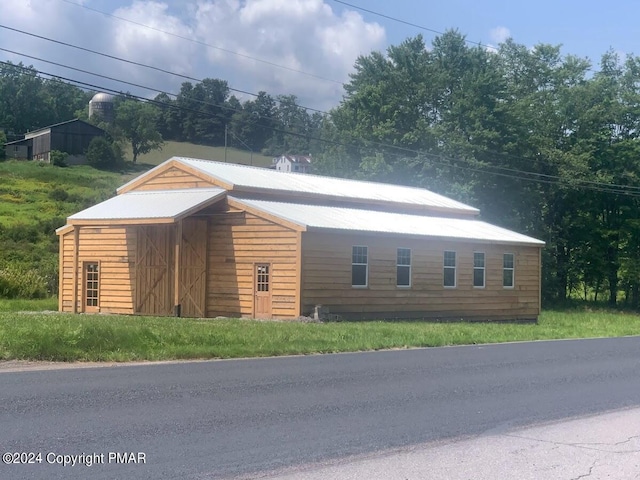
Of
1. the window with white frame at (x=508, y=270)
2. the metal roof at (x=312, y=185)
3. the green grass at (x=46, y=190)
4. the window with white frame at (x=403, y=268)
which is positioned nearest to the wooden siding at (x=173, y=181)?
the metal roof at (x=312, y=185)

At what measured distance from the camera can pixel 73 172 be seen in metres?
83.8

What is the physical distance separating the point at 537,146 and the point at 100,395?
4737 cm

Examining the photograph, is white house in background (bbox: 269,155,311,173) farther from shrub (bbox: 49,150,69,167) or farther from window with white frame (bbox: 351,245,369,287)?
window with white frame (bbox: 351,245,369,287)

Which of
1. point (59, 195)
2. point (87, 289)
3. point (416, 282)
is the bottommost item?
point (87, 289)

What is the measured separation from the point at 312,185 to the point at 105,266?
926 centimetres

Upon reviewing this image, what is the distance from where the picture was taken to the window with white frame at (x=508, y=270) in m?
35.6

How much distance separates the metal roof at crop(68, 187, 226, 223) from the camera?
29.7m

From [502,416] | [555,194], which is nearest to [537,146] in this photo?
[555,194]

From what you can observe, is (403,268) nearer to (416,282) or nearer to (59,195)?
(416,282)

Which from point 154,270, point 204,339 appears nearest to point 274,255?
point 154,270

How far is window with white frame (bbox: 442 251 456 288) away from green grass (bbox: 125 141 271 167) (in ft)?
252

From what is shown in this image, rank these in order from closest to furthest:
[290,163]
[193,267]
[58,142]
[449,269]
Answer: [193,267] → [449,269] → [58,142] → [290,163]

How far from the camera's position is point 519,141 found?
5266cm

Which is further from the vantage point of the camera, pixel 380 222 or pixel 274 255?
pixel 380 222
